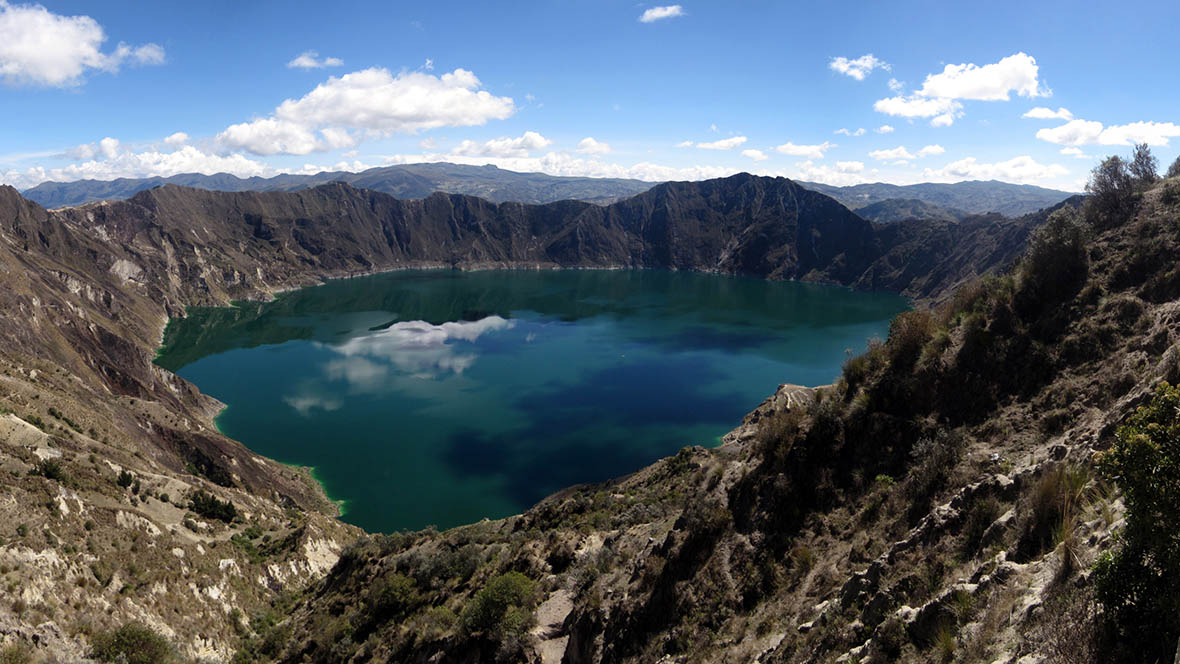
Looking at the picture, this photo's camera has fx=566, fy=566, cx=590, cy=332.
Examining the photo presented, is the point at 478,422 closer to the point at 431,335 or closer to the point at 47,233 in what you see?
the point at 431,335

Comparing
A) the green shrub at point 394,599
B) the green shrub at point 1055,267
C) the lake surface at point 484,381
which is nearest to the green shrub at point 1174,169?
the green shrub at point 1055,267

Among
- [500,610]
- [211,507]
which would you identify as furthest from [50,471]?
[500,610]

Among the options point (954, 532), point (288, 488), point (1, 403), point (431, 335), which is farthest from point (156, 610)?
point (431, 335)

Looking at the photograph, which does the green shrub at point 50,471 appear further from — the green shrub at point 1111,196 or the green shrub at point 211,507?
the green shrub at point 1111,196

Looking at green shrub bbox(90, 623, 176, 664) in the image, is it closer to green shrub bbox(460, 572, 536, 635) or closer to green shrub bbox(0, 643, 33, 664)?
green shrub bbox(0, 643, 33, 664)

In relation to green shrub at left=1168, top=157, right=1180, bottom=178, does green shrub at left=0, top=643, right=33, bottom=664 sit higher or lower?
lower

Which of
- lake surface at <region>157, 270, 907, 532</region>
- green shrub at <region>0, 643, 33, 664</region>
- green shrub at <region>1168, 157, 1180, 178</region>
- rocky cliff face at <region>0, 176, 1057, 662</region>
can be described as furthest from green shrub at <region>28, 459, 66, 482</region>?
green shrub at <region>1168, 157, 1180, 178</region>
